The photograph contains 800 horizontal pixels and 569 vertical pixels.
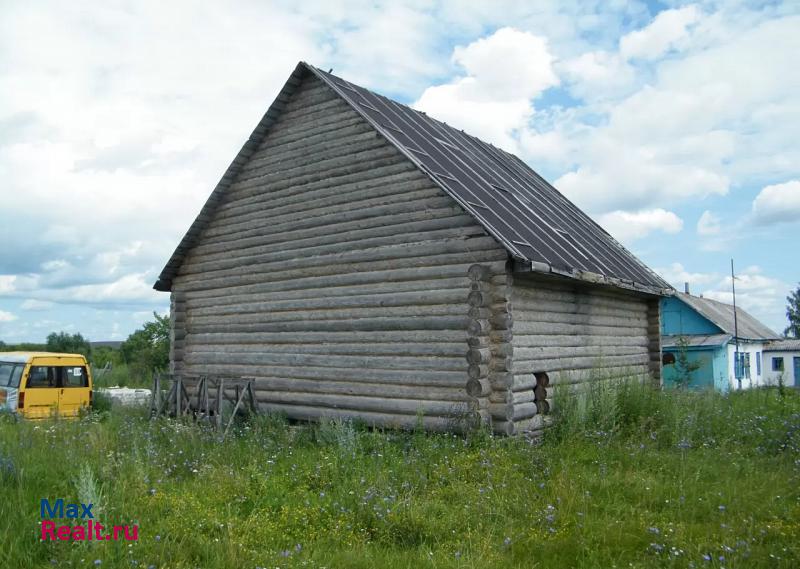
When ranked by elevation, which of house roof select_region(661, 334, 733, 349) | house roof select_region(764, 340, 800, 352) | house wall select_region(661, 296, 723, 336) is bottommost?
house roof select_region(764, 340, 800, 352)

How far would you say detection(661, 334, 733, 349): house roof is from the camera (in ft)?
91.6

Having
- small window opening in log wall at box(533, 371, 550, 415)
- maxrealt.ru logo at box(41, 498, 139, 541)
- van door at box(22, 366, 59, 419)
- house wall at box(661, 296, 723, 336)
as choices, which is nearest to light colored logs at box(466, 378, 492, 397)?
small window opening in log wall at box(533, 371, 550, 415)

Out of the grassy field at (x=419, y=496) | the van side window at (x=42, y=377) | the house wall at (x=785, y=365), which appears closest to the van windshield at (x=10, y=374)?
the van side window at (x=42, y=377)

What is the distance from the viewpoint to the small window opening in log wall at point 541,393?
11.3 meters

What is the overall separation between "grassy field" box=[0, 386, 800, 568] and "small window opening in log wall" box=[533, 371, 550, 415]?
0.69 m

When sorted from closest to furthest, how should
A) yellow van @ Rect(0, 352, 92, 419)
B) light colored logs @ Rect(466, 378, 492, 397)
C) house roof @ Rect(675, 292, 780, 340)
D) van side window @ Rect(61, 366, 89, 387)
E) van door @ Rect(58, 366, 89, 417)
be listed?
light colored logs @ Rect(466, 378, 492, 397)
yellow van @ Rect(0, 352, 92, 419)
van door @ Rect(58, 366, 89, 417)
van side window @ Rect(61, 366, 89, 387)
house roof @ Rect(675, 292, 780, 340)

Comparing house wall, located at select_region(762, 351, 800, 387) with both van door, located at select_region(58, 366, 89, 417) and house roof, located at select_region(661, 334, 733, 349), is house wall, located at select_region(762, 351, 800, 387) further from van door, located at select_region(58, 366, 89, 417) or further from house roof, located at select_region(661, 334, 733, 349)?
van door, located at select_region(58, 366, 89, 417)

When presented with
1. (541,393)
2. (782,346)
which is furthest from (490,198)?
(782,346)

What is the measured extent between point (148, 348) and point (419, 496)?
26996 mm

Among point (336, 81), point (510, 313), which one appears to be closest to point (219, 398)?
point (510, 313)

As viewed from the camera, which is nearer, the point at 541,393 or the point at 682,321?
the point at 541,393

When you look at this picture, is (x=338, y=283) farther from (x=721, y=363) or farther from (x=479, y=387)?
(x=721, y=363)

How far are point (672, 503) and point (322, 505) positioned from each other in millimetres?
3736

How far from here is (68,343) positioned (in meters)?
38.7
